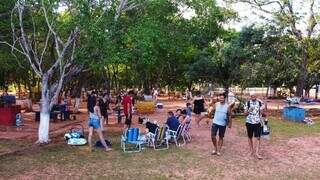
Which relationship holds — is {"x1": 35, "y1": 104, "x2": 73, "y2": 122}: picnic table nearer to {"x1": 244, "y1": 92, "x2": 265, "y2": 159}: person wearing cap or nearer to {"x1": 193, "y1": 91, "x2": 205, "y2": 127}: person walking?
{"x1": 193, "y1": 91, "x2": 205, "y2": 127}: person walking

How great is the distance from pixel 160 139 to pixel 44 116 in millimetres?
3836

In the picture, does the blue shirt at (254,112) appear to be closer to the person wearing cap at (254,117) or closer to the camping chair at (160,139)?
the person wearing cap at (254,117)

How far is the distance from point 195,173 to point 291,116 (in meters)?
14.7

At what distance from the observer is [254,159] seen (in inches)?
500

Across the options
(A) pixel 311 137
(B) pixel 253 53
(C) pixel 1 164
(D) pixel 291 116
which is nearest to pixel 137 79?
(B) pixel 253 53

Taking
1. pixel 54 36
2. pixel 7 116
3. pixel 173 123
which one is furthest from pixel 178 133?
pixel 7 116

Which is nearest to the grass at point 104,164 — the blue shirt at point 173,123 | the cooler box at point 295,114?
the blue shirt at point 173,123

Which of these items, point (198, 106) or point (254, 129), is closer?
point (254, 129)

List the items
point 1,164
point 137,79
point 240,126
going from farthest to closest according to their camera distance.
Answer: point 137,79, point 240,126, point 1,164

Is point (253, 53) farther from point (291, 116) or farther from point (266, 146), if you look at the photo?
point (266, 146)

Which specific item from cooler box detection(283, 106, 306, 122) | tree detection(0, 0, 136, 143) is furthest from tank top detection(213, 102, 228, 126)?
cooler box detection(283, 106, 306, 122)

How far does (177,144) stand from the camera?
14969mm

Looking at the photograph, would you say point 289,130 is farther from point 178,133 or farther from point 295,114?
point 178,133

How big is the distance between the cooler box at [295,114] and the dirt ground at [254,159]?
535cm
